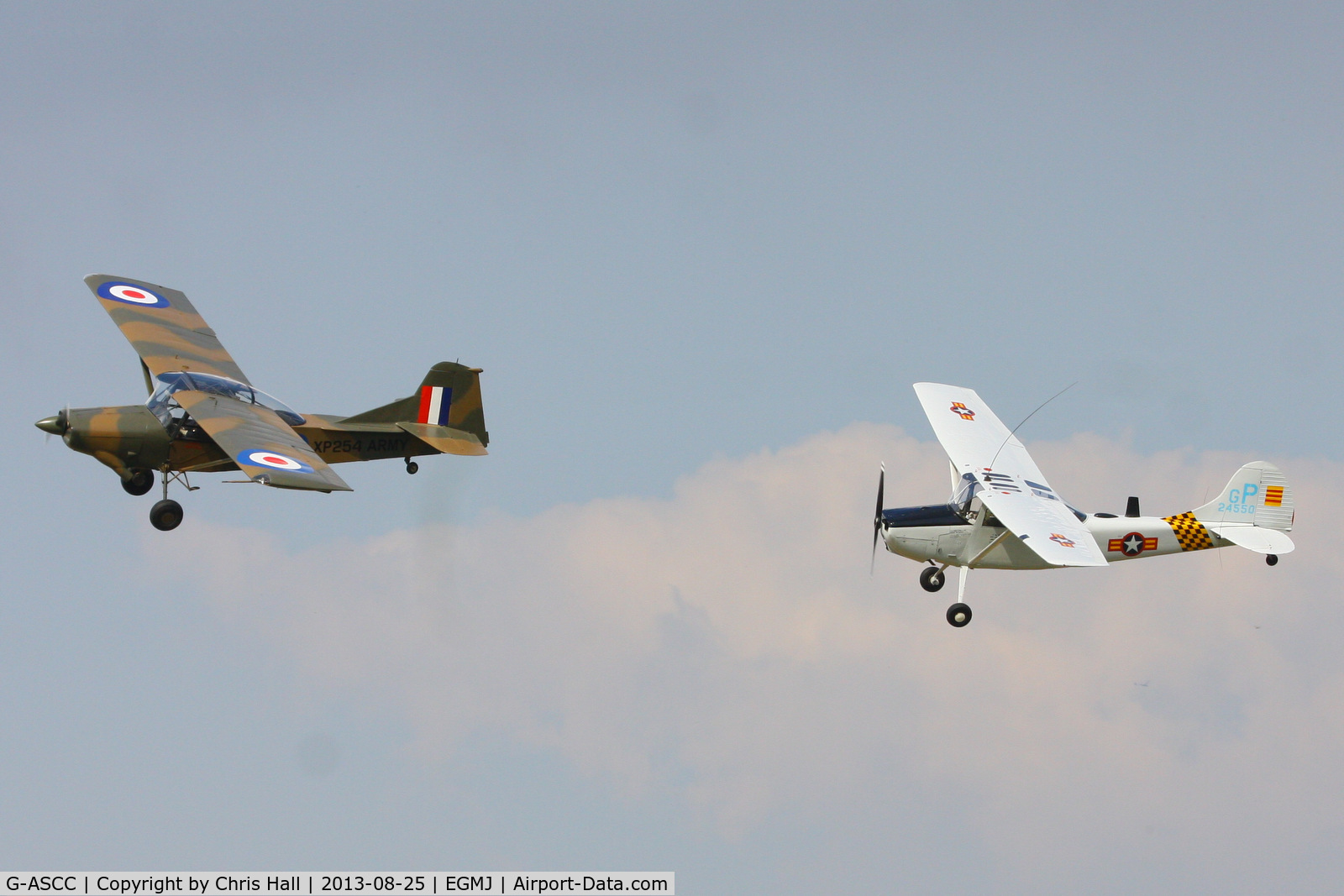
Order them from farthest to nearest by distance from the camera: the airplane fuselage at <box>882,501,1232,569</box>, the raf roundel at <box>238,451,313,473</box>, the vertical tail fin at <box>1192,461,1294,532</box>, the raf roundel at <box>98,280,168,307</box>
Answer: the raf roundel at <box>98,280,168,307</box> < the vertical tail fin at <box>1192,461,1294,532</box> < the airplane fuselage at <box>882,501,1232,569</box> < the raf roundel at <box>238,451,313,473</box>

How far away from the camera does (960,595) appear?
88.5 ft

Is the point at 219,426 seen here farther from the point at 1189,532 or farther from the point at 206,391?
the point at 1189,532

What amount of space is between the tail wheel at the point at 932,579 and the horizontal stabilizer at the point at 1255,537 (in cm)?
488

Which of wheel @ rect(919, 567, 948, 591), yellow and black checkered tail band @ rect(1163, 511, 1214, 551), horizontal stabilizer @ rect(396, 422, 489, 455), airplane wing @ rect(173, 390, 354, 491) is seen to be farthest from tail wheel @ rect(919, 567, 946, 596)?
airplane wing @ rect(173, 390, 354, 491)

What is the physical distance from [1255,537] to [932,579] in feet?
18.4

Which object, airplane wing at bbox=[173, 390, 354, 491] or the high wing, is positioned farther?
the high wing

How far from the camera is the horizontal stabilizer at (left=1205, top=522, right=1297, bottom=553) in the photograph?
27.8 m

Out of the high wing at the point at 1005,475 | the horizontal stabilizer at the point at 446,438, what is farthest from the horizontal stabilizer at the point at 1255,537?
the horizontal stabilizer at the point at 446,438

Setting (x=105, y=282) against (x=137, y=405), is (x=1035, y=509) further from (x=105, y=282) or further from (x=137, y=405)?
(x=105, y=282)

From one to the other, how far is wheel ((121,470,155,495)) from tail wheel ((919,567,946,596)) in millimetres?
12404

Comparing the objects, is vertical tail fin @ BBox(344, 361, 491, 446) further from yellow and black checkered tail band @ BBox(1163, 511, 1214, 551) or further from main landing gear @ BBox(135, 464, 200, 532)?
yellow and black checkered tail band @ BBox(1163, 511, 1214, 551)

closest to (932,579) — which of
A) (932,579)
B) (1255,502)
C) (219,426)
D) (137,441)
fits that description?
(932,579)

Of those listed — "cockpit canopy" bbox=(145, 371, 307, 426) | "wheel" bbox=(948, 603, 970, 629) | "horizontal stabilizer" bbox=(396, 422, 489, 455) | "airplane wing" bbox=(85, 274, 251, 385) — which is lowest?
"wheel" bbox=(948, 603, 970, 629)

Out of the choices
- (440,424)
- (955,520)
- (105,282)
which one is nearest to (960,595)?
(955,520)
